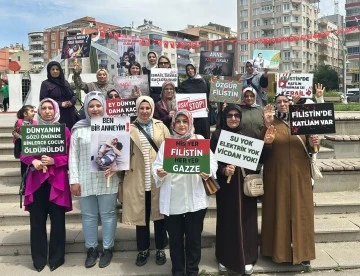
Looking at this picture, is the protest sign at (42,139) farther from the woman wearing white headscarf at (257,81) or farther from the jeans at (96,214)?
the woman wearing white headscarf at (257,81)

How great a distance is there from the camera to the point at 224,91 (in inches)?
238

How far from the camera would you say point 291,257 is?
14.1 ft

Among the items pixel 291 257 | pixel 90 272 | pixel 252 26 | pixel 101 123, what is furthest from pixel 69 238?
pixel 252 26

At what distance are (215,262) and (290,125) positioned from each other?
1.90 metres

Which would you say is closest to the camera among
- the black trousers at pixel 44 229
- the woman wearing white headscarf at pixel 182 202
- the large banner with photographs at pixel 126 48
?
the woman wearing white headscarf at pixel 182 202

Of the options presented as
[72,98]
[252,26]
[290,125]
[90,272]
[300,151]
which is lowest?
[90,272]

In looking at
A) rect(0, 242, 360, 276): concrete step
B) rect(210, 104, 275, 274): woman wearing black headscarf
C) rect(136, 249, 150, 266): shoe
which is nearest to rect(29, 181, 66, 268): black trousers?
rect(0, 242, 360, 276): concrete step

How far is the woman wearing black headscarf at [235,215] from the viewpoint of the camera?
4.14 meters

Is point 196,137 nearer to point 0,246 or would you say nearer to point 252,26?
point 0,246

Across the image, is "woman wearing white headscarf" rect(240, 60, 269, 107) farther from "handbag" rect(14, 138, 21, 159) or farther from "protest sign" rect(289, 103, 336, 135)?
"handbag" rect(14, 138, 21, 159)

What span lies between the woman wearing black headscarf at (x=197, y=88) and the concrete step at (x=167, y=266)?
1937 mm

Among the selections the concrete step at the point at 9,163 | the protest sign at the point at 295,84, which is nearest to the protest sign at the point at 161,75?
the protest sign at the point at 295,84

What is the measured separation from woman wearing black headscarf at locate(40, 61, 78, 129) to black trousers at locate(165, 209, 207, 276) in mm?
2919

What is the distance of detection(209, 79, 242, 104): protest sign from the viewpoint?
6.02 metres
